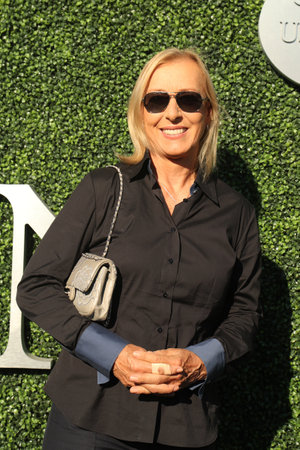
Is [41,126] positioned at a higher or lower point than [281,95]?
lower

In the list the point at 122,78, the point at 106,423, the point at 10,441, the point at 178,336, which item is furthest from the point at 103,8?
the point at 10,441

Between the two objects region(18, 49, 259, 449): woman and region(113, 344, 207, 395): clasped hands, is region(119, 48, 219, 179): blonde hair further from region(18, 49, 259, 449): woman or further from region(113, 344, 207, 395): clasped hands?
region(113, 344, 207, 395): clasped hands

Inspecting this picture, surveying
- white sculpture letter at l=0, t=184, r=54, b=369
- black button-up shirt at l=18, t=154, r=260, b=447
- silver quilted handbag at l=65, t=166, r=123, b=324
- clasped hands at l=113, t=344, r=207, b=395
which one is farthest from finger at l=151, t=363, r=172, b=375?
white sculpture letter at l=0, t=184, r=54, b=369

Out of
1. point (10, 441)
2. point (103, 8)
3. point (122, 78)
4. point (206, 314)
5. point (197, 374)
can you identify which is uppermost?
point (103, 8)

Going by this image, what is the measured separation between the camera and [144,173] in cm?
215

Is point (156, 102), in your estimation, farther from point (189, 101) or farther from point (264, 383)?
point (264, 383)

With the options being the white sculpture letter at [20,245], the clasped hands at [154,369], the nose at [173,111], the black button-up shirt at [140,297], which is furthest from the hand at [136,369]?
the white sculpture letter at [20,245]

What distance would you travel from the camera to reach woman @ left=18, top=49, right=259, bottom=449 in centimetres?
183

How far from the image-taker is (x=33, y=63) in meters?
3.37

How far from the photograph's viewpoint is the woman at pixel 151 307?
1833mm

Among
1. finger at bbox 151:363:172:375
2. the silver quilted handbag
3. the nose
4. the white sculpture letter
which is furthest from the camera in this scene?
the white sculpture letter

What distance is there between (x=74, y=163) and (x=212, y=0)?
55.1 inches

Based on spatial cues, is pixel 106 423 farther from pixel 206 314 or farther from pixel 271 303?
pixel 271 303

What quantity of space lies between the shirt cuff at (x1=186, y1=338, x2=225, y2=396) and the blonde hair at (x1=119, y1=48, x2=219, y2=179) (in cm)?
71
